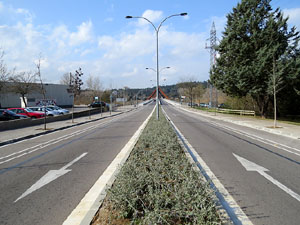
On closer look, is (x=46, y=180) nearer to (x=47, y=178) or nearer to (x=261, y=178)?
(x=47, y=178)

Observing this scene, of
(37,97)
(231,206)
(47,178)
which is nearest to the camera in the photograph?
(231,206)

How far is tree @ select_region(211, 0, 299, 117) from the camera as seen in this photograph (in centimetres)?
2335

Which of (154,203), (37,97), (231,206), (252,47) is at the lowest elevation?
(231,206)

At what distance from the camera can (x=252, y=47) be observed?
25.3 meters

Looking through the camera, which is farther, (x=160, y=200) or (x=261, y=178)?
(x=261, y=178)

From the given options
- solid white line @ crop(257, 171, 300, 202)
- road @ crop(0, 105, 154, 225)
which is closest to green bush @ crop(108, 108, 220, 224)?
road @ crop(0, 105, 154, 225)

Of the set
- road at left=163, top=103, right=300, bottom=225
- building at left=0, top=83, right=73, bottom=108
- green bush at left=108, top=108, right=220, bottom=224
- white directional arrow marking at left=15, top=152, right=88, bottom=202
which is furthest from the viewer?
building at left=0, top=83, right=73, bottom=108

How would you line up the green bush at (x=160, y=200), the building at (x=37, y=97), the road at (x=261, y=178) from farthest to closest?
the building at (x=37, y=97) → the road at (x=261, y=178) → the green bush at (x=160, y=200)

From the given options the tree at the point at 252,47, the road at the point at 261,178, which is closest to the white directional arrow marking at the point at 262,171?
the road at the point at 261,178

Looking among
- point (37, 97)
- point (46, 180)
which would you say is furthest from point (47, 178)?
point (37, 97)

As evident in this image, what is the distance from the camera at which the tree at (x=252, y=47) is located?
76.6 feet

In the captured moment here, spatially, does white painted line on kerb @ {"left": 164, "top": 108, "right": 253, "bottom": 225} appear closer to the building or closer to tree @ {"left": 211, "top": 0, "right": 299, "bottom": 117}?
tree @ {"left": 211, "top": 0, "right": 299, "bottom": 117}

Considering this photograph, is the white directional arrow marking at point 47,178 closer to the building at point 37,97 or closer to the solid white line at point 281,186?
the solid white line at point 281,186

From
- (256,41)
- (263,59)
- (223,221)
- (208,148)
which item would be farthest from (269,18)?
(223,221)
